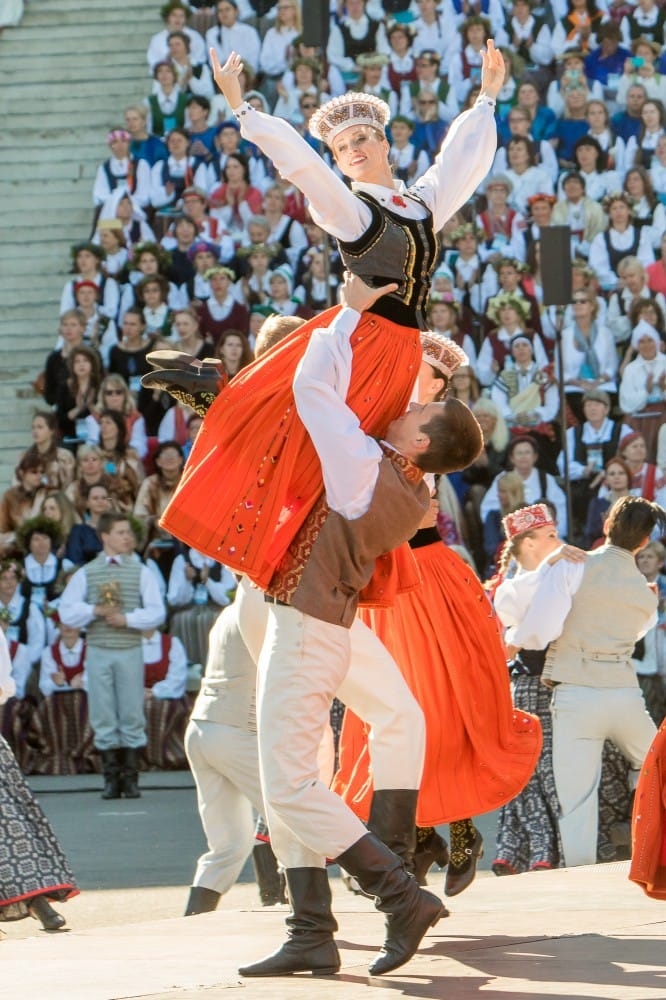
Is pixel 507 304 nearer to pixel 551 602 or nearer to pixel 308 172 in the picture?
pixel 551 602

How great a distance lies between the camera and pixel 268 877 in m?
7.01

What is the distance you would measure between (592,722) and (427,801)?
249 centimetres

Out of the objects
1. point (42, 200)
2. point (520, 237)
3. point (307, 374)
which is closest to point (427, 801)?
point (307, 374)

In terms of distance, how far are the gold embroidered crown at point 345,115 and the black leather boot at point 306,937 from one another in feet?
5.66

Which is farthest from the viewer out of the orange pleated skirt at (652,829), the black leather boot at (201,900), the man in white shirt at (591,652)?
the man in white shirt at (591,652)

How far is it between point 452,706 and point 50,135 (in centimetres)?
1394

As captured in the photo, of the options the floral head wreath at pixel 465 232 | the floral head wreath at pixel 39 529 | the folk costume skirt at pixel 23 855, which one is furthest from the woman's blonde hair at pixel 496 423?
the folk costume skirt at pixel 23 855

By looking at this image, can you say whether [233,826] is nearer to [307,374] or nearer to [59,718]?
[307,374]

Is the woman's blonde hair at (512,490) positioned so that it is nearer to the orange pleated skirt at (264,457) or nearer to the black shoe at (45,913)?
the black shoe at (45,913)

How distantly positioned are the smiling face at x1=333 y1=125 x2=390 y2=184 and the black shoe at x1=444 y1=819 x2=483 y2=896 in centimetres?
191

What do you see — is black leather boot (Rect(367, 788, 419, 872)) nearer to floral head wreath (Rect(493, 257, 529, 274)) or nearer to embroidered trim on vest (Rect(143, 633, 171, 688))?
embroidered trim on vest (Rect(143, 633, 171, 688))

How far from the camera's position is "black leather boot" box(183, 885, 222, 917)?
6.56 m

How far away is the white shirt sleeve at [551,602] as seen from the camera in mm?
7992

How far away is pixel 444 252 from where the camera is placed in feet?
52.0
